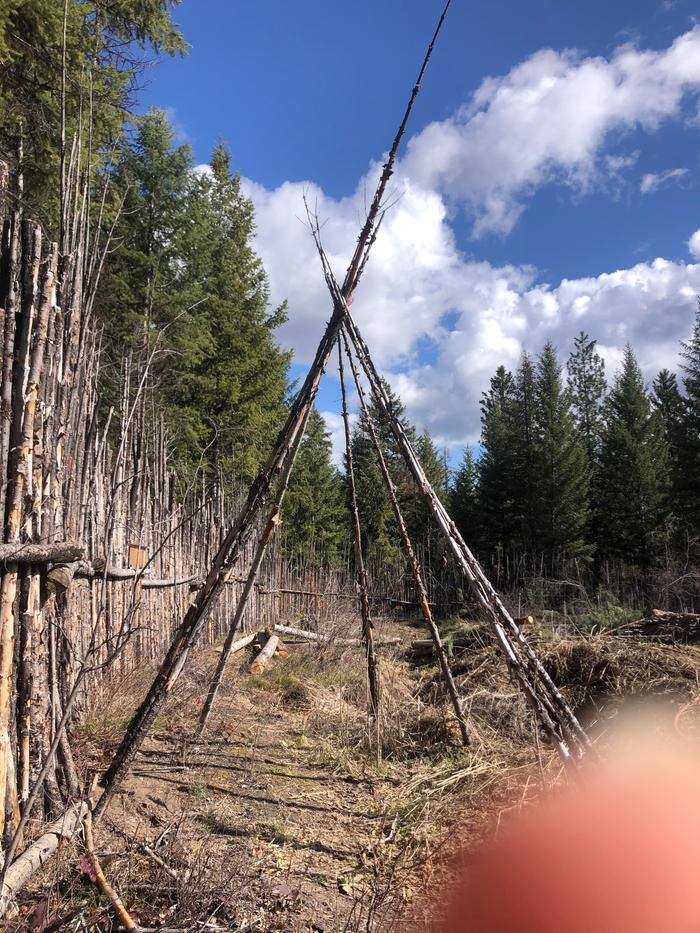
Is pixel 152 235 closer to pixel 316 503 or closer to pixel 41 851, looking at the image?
pixel 41 851

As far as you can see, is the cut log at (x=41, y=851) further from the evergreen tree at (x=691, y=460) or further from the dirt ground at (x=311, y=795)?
the evergreen tree at (x=691, y=460)

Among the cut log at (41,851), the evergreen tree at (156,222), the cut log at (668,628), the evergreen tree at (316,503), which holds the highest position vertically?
the evergreen tree at (156,222)

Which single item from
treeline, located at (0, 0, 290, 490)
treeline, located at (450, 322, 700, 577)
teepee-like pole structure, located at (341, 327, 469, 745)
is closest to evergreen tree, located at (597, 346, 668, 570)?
treeline, located at (450, 322, 700, 577)

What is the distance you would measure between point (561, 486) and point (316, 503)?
8.99 m

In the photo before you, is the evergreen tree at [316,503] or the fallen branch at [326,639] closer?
the fallen branch at [326,639]

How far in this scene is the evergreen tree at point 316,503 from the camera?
21.1 m

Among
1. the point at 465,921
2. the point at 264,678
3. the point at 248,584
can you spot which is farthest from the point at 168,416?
the point at 465,921

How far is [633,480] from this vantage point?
20.3m

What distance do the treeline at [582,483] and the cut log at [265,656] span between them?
12385 mm

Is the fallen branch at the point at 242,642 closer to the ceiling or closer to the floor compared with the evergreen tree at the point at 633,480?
closer to the floor

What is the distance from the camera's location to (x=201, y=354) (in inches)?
453

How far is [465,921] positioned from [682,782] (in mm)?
1343

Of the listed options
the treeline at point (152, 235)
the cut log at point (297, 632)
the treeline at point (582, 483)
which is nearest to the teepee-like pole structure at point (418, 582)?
the treeline at point (152, 235)

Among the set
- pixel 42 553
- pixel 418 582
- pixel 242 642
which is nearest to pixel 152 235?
pixel 242 642
